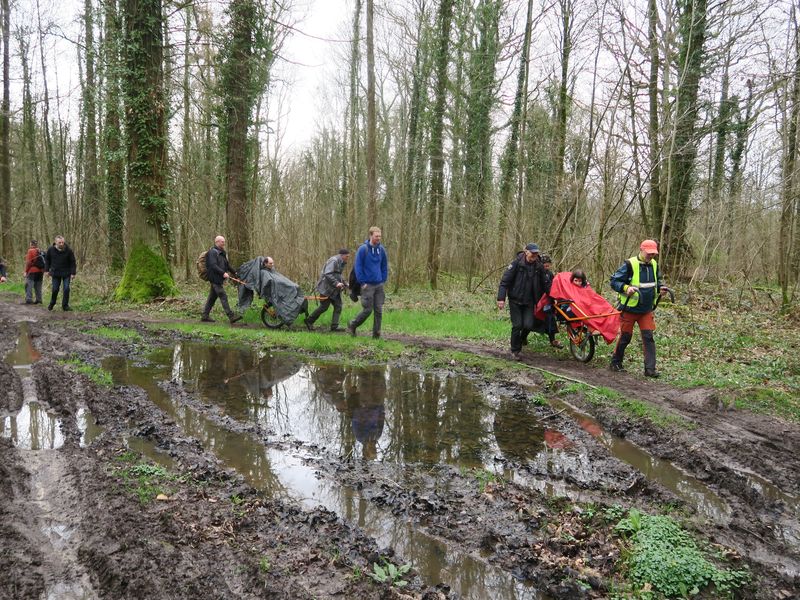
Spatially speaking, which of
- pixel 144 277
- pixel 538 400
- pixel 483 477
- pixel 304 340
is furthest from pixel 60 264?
pixel 483 477

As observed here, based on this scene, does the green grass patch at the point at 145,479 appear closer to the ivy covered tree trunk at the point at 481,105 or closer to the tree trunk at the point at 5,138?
the ivy covered tree trunk at the point at 481,105

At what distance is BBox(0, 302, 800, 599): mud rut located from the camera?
3.19 m

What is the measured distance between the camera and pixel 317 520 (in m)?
3.94

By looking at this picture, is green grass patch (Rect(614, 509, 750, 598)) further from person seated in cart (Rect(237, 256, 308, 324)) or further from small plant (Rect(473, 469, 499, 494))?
person seated in cart (Rect(237, 256, 308, 324))

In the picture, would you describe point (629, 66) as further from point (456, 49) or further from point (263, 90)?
point (263, 90)

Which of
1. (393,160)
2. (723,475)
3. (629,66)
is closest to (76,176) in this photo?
(393,160)

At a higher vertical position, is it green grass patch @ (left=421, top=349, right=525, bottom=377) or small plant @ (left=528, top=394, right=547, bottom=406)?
green grass patch @ (left=421, top=349, right=525, bottom=377)

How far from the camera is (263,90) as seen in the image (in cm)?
1619

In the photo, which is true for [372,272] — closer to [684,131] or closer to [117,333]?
[117,333]

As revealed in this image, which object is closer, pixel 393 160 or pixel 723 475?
pixel 723 475

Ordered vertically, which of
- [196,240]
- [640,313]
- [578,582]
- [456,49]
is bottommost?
[578,582]

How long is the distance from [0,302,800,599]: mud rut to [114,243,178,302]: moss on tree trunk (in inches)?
363

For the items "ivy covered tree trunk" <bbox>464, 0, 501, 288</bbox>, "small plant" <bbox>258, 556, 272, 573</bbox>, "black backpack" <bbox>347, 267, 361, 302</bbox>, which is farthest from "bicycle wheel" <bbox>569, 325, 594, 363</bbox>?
"ivy covered tree trunk" <bbox>464, 0, 501, 288</bbox>

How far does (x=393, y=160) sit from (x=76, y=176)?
1646 centimetres
